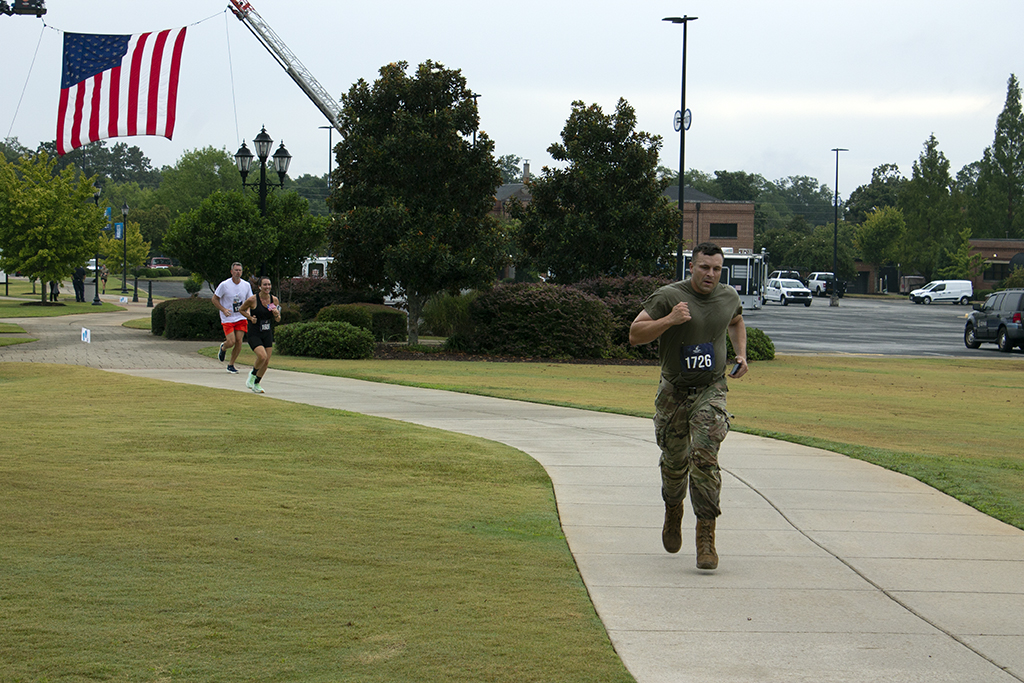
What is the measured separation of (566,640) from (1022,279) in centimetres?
7550

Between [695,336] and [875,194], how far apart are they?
479ft

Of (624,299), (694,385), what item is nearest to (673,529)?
(694,385)

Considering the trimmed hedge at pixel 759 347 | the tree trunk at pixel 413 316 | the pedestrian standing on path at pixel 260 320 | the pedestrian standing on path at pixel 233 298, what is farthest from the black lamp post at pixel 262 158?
the trimmed hedge at pixel 759 347

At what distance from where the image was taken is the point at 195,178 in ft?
358

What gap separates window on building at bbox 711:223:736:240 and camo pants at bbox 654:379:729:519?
84213mm

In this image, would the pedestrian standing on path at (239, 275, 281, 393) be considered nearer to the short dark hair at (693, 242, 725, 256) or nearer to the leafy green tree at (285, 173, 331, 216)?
the short dark hair at (693, 242, 725, 256)

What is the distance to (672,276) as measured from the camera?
28.9 m

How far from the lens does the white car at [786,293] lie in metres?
67.2

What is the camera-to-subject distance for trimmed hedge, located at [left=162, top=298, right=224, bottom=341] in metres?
26.5

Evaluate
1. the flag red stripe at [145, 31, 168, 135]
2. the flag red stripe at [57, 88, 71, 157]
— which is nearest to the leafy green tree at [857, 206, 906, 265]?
the flag red stripe at [145, 31, 168, 135]

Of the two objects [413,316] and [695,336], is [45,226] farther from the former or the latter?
[695,336]

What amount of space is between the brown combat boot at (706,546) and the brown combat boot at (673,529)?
239 mm

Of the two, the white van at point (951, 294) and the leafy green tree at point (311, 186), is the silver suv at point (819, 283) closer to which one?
the white van at point (951, 294)

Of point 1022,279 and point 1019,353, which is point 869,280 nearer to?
point 1022,279
